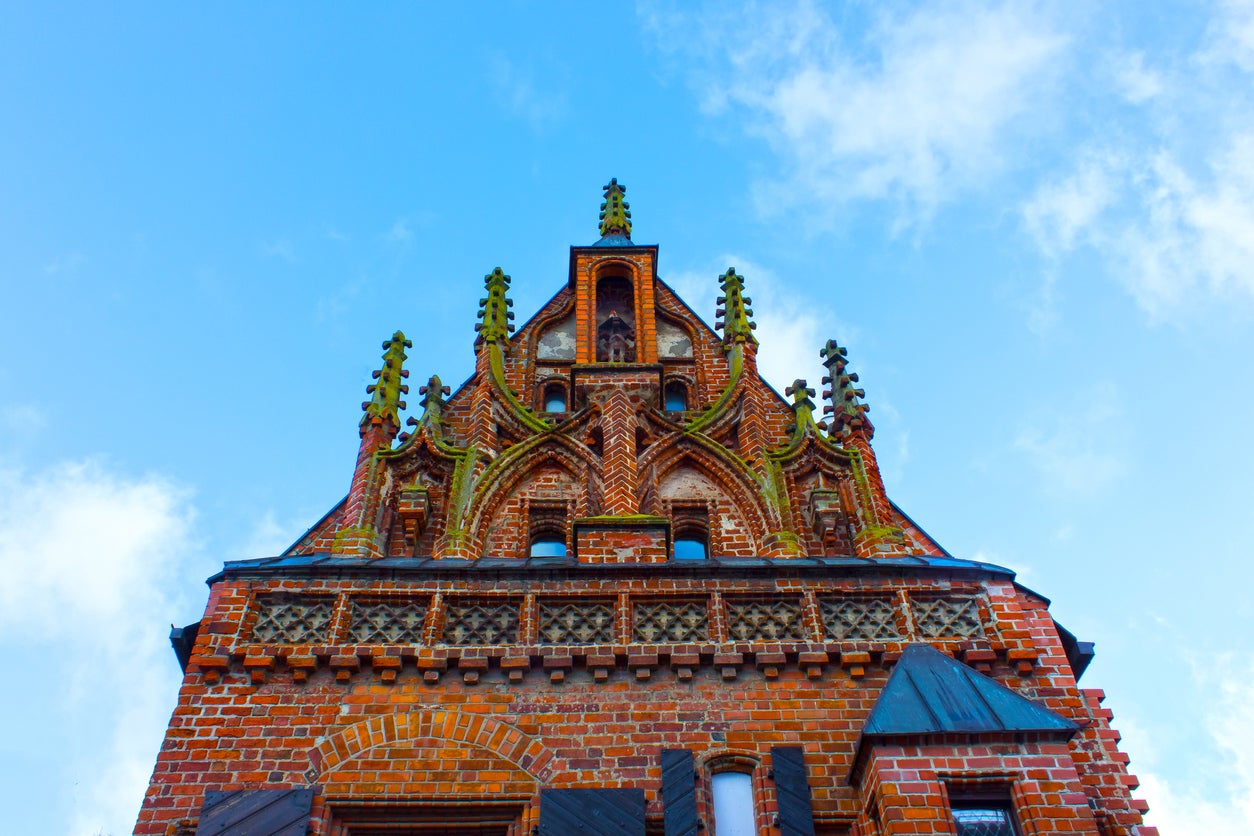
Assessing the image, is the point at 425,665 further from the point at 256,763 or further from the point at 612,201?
the point at 612,201

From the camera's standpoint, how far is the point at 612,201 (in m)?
18.6

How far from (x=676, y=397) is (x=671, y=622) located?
4937 mm

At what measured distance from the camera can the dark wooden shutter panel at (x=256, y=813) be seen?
874 centimetres

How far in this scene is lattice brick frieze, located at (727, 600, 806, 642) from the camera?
34.1 feet

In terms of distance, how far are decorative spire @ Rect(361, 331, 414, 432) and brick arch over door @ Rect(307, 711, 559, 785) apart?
4472 mm

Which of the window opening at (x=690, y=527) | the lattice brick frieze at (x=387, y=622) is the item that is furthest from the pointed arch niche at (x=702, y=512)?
the lattice brick frieze at (x=387, y=622)

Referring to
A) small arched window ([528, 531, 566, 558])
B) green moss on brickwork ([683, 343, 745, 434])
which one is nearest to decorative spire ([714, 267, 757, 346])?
green moss on brickwork ([683, 343, 745, 434])

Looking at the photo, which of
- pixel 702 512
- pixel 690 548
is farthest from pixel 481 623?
pixel 702 512

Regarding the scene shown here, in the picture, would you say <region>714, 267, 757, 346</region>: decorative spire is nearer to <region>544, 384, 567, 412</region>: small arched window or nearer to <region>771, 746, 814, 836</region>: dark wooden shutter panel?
<region>544, 384, 567, 412</region>: small arched window

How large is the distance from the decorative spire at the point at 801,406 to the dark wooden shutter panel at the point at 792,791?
492 centimetres

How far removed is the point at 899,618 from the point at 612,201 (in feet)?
32.4

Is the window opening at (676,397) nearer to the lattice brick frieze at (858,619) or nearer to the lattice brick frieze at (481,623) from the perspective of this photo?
the lattice brick frieze at (858,619)

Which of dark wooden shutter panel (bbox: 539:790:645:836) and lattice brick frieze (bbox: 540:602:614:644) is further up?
lattice brick frieze (bbox: 540:602:614:644)

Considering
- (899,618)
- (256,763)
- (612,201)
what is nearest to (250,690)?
(256,763)
